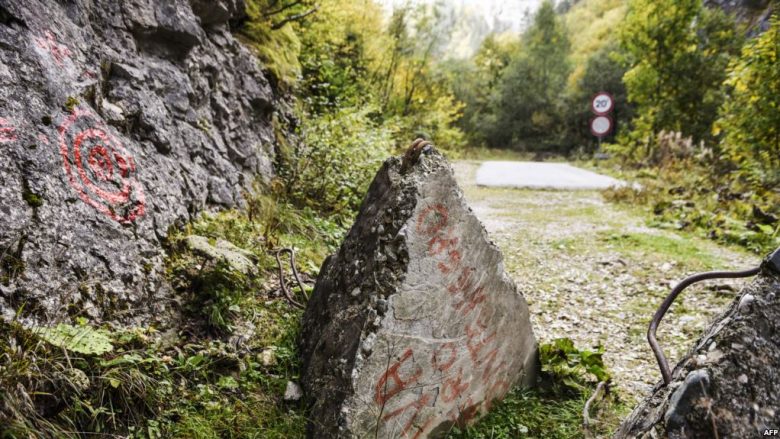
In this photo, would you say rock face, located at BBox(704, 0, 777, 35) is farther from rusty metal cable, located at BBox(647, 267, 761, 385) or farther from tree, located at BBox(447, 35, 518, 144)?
rusty metal cable, located at BBox(647, 267, 761, 385)

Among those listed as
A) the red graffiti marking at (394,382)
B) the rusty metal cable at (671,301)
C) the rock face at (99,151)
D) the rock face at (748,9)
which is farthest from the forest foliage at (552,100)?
the rock face at (748,9)

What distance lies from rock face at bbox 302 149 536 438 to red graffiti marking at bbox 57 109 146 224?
144 centimetres

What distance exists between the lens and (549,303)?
4.64 metres

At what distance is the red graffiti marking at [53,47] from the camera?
258cm

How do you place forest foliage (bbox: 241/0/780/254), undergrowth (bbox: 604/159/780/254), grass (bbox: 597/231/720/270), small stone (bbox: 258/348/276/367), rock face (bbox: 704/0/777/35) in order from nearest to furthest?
1. small stone (bbox: 258/348/276/367)
2. grass (bbox: 597/231/720/270)
3. undergrowth (bbox: 604/159/780/254)
4. forest foliage (bbox: 241/0/780/254)
5. rock face (bbox: 704/0/777/35)

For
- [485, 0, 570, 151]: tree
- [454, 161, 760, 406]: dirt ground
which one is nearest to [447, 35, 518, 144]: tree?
[485, 0, 570, 151]: tree

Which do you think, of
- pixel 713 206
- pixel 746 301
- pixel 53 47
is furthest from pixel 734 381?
pixel 713 206

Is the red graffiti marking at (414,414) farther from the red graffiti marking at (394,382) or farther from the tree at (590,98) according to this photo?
Answer: the tree at (590,98)

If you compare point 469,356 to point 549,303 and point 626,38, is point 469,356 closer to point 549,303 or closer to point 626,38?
point 549,303

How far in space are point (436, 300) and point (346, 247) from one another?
707 millimetres

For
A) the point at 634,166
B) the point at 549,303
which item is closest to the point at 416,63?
the point at 634,166

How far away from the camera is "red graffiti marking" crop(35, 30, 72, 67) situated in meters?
2.58

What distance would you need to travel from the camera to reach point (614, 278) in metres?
5.25

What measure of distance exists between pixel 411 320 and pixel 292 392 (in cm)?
80
